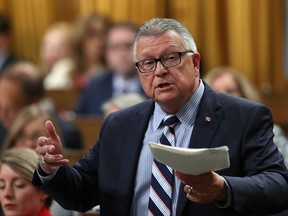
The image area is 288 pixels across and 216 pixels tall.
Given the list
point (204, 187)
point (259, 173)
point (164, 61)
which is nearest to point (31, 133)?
point (164, 61)

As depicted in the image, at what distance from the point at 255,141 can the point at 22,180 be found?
3.67ft

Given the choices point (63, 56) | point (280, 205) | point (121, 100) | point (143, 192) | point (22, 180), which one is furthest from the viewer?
point (63, 56)

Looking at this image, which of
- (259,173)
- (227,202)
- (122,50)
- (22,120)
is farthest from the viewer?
(122,50)

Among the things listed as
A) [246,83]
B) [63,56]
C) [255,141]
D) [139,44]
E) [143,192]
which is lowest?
[63,56]

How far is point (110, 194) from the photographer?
307cm

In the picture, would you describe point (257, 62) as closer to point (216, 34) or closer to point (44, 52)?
point (216, 34)

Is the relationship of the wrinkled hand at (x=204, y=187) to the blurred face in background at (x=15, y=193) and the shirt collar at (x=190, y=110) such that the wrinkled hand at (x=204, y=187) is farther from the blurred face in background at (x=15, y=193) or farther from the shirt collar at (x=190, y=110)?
the blurred face in background at (x=15, y=193)

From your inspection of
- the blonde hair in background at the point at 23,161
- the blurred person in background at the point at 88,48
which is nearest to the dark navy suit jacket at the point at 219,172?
the blonde hair in background at the point at 23,161

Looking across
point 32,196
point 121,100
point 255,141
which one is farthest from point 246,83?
point 255,141

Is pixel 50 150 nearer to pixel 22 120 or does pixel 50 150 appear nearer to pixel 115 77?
pixel 22 120

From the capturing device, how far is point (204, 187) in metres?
2.62

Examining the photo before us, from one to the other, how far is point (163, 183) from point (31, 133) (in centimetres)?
200

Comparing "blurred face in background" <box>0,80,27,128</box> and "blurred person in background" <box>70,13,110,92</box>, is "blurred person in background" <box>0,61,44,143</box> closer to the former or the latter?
"blurred face in background" <box>0,80,27,128</box>

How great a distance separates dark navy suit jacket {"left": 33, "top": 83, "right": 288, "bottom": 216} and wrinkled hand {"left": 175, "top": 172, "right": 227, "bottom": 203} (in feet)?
0.22
